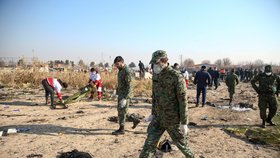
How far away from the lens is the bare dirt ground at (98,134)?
234 inches

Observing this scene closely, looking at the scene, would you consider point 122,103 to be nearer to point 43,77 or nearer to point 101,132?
point 101,132

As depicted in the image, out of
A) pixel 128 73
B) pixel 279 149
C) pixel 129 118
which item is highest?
pixel 128 73

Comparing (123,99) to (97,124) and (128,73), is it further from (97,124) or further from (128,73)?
(97,124)

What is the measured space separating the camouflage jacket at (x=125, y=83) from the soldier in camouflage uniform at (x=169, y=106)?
2654 mm

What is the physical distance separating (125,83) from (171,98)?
298 cm

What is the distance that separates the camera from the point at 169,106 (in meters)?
4.24

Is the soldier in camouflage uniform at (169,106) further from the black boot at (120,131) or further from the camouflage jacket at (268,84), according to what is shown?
the camouflage jacket at (268,84)

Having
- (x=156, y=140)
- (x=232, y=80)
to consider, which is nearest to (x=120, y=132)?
(x=156, y=140)

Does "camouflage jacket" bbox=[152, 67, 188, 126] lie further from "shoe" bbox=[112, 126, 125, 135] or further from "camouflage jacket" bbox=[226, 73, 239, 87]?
"camouflage jacket" bbox=[226, 73, 239, 87]

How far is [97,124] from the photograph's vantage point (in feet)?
28.0

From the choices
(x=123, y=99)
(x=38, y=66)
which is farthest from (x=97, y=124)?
(x=38, y=66)

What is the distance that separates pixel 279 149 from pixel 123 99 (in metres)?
4.10

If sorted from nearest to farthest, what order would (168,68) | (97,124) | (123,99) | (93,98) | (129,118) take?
(168,68) → (123,99) → (129,118) → (97,124) → (93,98)

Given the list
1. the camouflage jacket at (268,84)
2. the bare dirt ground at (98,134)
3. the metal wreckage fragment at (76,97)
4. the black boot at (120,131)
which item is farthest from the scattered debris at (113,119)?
the camouflage jacket at (268,84)
